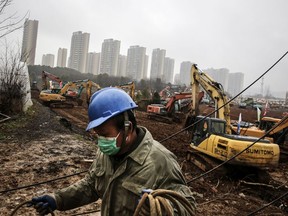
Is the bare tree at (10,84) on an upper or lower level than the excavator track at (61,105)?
upper

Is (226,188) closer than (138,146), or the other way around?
(138,146)

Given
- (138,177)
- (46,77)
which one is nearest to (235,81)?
(46,77)

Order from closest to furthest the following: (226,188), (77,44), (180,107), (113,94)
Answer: (113,94), (226,188), (180,107), (77,44)

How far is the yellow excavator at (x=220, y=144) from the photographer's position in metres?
7.55

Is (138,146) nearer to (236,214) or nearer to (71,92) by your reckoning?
(236,214)

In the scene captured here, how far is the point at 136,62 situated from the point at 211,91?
96377mm

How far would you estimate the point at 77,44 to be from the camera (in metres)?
99.1

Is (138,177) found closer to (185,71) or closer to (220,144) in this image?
(220,144)

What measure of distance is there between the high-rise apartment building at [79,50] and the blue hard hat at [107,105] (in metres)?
99.6

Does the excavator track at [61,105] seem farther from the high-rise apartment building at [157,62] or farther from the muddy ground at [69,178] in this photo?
the high-rise apartment building at [157,62]

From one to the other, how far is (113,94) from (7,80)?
14010 millimetres

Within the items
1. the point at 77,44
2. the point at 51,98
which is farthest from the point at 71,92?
the point at 77,44

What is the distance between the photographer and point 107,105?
6.25 feet

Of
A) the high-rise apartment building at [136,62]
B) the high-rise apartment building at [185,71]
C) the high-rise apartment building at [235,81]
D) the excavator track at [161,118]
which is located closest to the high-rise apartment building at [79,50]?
the high-rise apartment building at [136,62]
